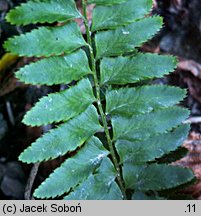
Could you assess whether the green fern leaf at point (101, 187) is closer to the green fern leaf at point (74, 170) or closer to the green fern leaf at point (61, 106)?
the green fern leaf at point (74, 170)

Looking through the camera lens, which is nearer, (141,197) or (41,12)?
(41,12)

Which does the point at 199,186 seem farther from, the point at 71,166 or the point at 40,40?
the point at 40,40

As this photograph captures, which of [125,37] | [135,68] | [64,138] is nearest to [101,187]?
[64,138]

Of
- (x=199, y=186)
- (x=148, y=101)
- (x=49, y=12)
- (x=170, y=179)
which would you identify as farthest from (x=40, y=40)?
(x=199, y=186)

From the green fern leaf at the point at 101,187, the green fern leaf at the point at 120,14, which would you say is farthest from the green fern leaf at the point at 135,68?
the green fern leaf at the point at 101,187

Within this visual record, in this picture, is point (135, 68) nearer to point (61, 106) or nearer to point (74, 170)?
point (61, 106)

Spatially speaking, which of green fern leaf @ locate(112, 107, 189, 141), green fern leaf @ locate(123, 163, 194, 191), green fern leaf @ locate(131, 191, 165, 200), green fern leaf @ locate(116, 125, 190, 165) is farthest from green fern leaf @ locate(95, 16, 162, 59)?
green fern leaf @ locate(131, 191, 165, 200)

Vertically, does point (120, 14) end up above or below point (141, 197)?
above
